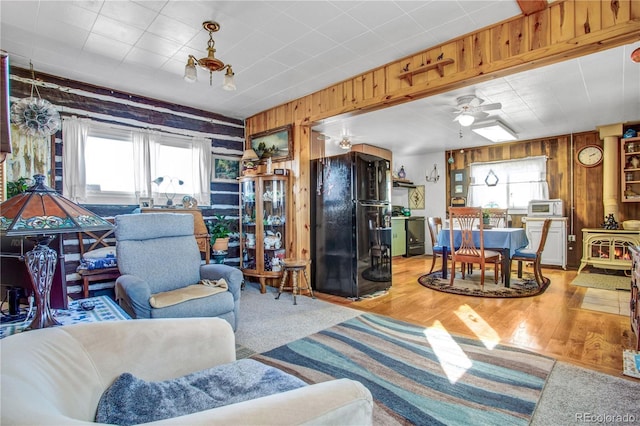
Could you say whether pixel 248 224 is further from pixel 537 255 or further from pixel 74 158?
pixel 537 255

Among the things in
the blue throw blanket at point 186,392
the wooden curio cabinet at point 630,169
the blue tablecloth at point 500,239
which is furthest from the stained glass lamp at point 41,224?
the wooden curio cabinet at point 630,169

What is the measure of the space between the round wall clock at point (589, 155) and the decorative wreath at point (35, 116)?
824 centimetres

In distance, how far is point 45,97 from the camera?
3.53 metres

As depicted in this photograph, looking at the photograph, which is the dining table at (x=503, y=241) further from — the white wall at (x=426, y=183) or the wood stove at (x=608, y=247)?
the white wall at (x=426, y=183)

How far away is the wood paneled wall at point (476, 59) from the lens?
2.20 m

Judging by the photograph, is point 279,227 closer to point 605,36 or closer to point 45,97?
point 45,97

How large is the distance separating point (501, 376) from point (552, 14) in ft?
8.68

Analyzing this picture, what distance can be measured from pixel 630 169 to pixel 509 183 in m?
1.88

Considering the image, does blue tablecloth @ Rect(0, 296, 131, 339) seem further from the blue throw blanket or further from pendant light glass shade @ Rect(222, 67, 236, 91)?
pendant light glass shade @ Rect(222, 67, 236, 91)

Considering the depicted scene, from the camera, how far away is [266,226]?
4.42 metres

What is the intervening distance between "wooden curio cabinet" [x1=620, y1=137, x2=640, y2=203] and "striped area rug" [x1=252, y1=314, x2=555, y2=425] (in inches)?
194

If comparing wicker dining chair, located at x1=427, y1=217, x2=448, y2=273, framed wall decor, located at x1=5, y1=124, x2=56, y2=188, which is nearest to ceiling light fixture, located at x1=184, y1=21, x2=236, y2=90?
framed wall decor, located at x1=5, y1=124, x2=56, y2=188

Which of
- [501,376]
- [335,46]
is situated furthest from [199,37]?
[501,376]

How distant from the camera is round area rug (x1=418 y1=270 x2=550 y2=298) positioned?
4062 mm
